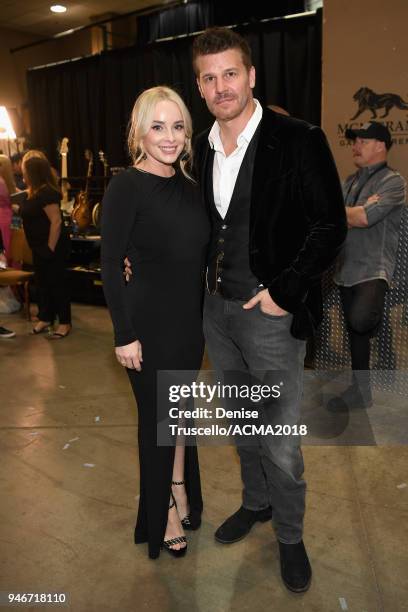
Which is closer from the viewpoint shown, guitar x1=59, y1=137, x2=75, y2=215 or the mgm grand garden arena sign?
the mgm grand garden arena sign

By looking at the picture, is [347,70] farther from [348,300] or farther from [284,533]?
[284,533]

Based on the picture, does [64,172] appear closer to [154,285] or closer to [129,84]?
[129,84]

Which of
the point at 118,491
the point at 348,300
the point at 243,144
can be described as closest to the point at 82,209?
the point at 348,300

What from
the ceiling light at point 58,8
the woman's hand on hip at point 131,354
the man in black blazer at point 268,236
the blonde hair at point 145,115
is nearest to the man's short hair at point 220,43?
the man in black blazer at point 268,236

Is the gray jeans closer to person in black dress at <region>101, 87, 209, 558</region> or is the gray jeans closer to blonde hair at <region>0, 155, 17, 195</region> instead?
person in black dress at <region>101, 87, 209, 558</region>

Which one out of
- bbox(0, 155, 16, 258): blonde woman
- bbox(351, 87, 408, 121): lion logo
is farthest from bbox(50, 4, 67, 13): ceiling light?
bbox(351, 87, 408, 121): lion logo

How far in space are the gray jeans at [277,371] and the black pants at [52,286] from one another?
3.21 metres

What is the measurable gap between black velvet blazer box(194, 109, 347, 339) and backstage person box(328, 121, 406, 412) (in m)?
1.38

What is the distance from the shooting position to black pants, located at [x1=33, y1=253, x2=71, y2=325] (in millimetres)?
4863

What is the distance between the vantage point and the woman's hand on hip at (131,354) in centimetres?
180

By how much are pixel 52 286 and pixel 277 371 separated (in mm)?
3539

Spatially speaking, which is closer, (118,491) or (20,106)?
(118,491)

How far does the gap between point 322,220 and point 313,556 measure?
1.25 m

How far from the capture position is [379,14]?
4.12 meters
